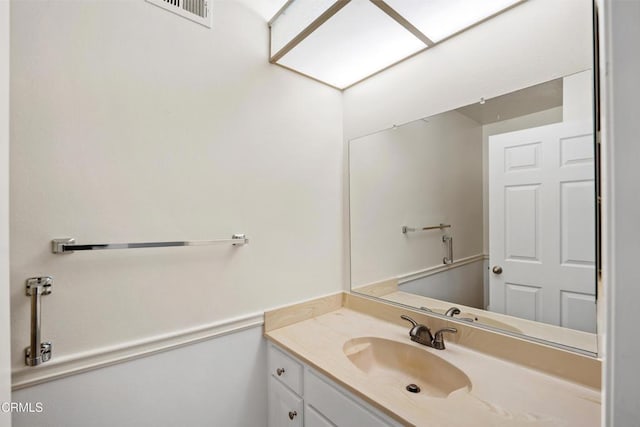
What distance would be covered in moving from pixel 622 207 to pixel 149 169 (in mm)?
1268

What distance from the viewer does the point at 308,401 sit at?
3.67ft

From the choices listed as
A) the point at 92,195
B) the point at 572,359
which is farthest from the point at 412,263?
the point at 92,195

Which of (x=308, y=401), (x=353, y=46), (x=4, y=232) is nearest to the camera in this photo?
(x=4, y=232)

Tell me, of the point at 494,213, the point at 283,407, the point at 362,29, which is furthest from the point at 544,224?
the point at 283,407

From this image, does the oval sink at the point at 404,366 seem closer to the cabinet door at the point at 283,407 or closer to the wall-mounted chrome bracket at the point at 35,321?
the cabinet door at the point at 283,407

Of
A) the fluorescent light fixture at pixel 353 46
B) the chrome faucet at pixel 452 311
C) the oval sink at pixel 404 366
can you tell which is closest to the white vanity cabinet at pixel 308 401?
the oval sink at pixel 404 366

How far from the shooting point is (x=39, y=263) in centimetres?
89

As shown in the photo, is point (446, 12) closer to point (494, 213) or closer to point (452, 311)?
point (494, 213)

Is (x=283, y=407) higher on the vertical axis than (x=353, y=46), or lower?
lower

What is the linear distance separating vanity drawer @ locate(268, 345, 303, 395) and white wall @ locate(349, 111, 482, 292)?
0.60 m

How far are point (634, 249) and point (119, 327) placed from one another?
135 centimetres

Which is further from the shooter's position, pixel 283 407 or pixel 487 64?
pixel 283 407

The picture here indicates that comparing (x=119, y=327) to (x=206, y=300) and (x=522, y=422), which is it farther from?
(x=522, y=422)

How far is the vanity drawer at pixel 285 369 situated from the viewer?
1.17 metres
